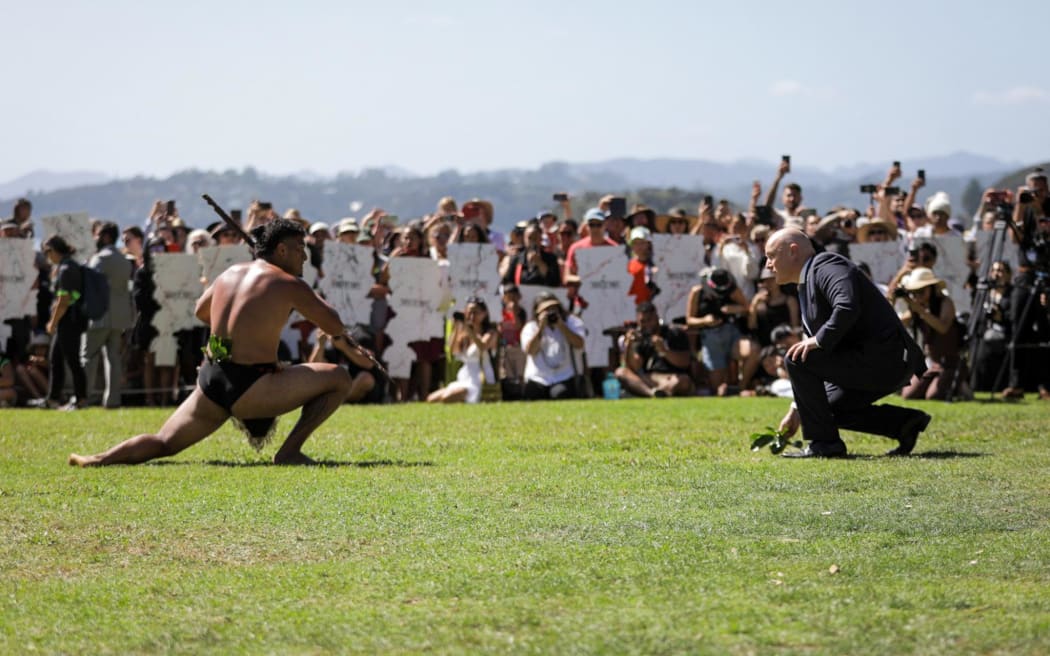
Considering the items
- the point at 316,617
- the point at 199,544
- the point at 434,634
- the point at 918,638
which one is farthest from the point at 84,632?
the point at 918,638

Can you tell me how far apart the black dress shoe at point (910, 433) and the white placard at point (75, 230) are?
12542mm

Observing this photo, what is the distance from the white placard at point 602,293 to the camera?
21812mm

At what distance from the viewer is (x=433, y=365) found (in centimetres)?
2234

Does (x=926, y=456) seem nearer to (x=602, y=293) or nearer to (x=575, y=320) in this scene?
(x=575, y=320)

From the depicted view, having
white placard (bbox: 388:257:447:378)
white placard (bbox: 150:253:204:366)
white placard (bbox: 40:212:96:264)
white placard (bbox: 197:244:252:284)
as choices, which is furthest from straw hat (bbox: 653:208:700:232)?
white placard (bbox: 40:212:96:264)

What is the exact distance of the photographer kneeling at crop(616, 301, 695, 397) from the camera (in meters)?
21.1

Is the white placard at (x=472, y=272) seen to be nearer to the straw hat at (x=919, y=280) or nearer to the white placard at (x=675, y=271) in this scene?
the white placard at (x=675, y=271)

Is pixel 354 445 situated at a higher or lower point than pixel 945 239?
lower

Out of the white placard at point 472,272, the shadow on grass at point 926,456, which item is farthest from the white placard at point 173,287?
the shadow on grass at point 926,456

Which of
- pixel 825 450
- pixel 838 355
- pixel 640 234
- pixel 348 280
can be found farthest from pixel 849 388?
pixel 348 280

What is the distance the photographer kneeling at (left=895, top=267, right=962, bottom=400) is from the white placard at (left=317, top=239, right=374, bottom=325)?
6770 millimetres

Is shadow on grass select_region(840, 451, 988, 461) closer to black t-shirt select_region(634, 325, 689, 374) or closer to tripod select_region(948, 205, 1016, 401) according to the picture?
tripod select_region(948, 205, 1016, 401)

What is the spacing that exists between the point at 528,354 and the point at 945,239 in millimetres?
5546

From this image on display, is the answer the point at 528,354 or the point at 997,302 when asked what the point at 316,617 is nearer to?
the point at 528,354
